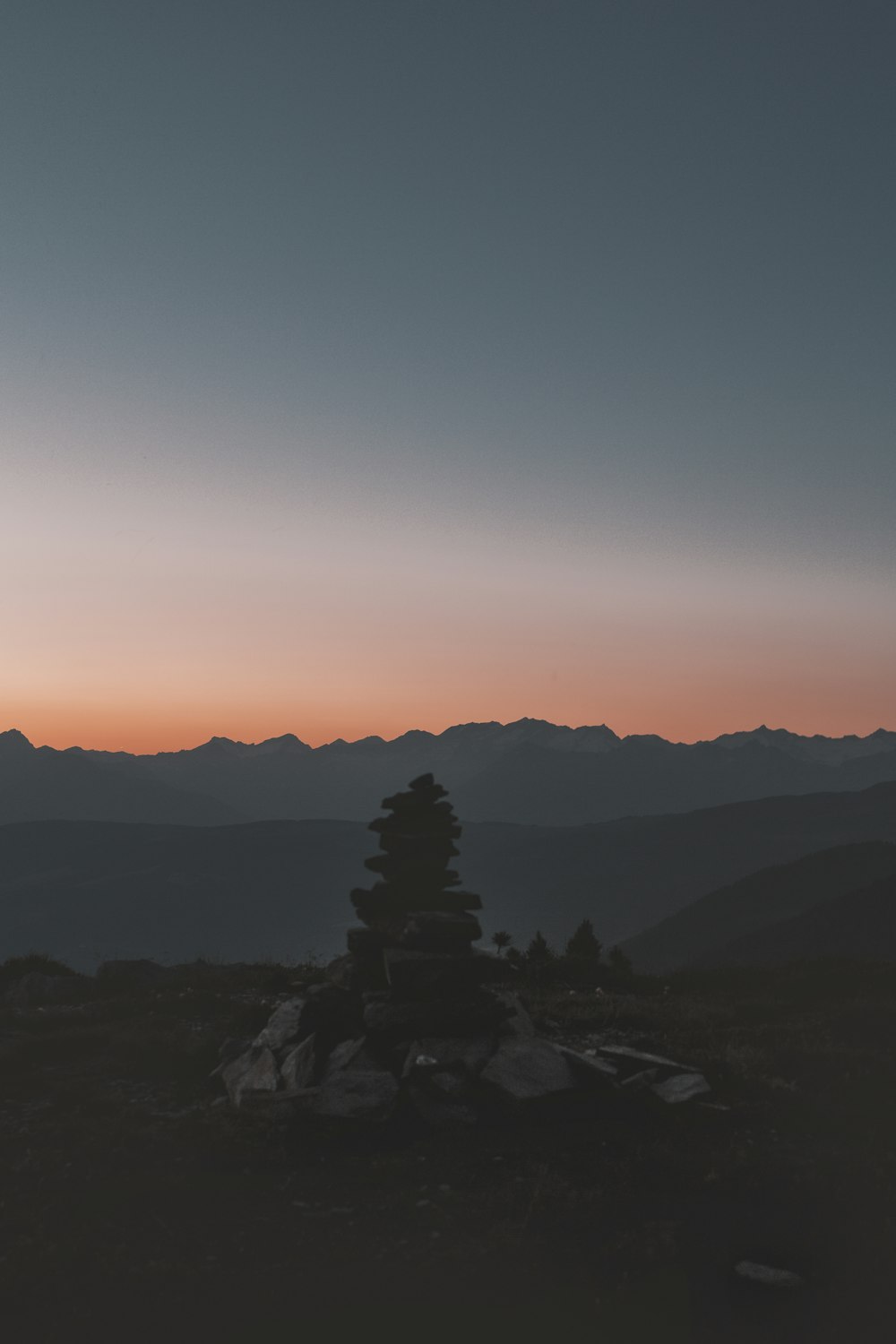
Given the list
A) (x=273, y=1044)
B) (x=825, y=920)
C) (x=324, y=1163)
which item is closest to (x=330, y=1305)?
(x=324, y=1163)

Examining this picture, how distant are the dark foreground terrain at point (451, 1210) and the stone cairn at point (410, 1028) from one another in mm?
745

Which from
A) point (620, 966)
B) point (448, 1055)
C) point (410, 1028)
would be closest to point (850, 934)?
point (620, 966)

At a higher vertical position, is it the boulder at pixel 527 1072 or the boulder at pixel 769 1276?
the boulder at pixel 527 1072

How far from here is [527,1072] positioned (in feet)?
68.3

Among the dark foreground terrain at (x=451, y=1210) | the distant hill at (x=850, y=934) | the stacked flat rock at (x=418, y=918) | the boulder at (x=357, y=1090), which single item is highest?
the stacked flat rock at (x=418, y=918)

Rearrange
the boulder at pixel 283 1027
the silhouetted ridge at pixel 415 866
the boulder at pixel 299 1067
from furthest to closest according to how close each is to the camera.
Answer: the silhouetted ridge at pixel 415 866, the boulder at pixel 283 1027, the boulder at pixel 299 1067

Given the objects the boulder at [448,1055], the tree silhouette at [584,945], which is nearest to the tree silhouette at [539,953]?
the tree silhouette at [584,945]

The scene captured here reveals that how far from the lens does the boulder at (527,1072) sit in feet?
66.3

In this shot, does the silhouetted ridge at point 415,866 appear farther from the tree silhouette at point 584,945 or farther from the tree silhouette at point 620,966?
the tree silhouette at point 584,945

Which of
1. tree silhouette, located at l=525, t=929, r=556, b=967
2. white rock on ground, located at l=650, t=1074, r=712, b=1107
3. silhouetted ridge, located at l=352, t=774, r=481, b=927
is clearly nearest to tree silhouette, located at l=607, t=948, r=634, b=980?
tree silhouette, located at l=525, t=929, r=556, b=967

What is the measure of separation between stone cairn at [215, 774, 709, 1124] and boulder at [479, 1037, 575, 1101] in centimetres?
3

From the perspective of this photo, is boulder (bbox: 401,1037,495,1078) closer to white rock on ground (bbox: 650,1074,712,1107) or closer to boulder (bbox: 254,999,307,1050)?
boulder (bbox: 254,999,307,1050)

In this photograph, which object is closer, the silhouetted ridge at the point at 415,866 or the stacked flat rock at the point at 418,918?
the stacked flat rock at the point at 418,918

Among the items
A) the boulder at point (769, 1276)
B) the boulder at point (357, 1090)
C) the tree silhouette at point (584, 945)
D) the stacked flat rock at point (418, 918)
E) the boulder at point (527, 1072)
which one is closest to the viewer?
the boulder at point (769, 1276)
